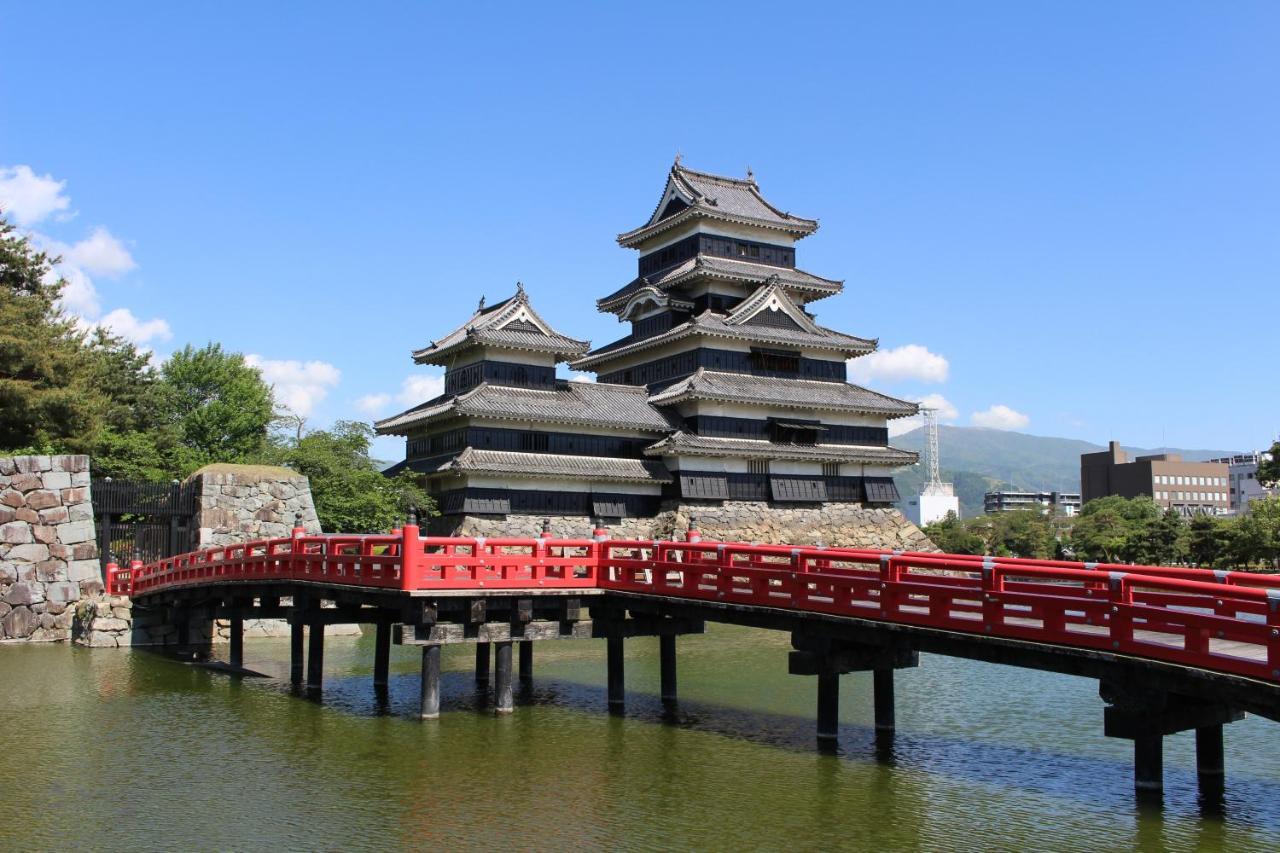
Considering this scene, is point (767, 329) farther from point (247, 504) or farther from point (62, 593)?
point (62, 593)

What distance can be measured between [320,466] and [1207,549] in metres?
52.6

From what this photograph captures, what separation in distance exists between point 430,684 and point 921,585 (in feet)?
33.6

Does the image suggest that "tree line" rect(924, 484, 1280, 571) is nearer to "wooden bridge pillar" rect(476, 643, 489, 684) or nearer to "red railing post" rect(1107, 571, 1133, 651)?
"wooden bridge pillar" rect(476, 643, 489, 684)

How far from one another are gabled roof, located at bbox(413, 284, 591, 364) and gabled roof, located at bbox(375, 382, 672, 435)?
205 cm

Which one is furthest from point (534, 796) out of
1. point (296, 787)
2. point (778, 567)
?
point (778, 567)

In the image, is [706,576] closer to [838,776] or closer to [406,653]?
[838,776]

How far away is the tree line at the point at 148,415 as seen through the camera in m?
40.8

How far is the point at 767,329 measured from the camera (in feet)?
191

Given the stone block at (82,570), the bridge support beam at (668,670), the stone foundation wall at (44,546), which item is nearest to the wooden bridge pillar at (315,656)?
the bridge support beam at (668,670)

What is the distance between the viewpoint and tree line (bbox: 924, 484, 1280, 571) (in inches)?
2512

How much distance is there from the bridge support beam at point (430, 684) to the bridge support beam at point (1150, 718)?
492 inches

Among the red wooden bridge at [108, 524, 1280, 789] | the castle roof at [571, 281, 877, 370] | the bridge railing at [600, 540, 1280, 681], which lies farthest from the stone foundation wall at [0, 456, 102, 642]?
the castle roof at [571, 281, 877, 370]

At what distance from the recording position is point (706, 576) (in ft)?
72.1

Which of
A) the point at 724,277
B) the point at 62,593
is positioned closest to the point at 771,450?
the point at 724,277
